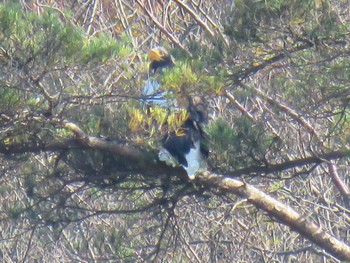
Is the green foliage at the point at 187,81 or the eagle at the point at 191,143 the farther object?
the eagle at the point at 191,143

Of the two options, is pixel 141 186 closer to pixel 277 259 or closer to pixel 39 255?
pixel 277 259

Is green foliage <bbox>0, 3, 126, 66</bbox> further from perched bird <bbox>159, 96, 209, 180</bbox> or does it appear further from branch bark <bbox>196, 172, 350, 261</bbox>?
branch bark <bbox>196, 172, 350, 261</bbox>

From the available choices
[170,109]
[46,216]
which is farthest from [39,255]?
[170,109]

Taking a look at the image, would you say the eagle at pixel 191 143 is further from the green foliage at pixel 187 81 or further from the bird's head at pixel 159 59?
the bird's head at pixel 159 59

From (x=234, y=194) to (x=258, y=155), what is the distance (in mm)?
344

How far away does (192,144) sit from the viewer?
4.61m

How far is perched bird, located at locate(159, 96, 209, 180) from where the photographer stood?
4477 mm

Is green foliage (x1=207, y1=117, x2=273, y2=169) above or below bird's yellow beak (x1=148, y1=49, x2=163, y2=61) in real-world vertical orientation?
below

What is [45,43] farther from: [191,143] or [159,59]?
[159,59]

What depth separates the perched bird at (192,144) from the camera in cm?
448

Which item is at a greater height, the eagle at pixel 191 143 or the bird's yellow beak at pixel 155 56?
the bird's yellow beak at pixel 155 56

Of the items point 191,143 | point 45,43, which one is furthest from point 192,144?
point 45,43

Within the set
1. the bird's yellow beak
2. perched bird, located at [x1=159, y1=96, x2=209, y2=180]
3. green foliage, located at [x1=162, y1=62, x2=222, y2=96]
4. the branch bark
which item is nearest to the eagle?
perched bird, located at [x1=159, y1=96, x2=209, y2=180]

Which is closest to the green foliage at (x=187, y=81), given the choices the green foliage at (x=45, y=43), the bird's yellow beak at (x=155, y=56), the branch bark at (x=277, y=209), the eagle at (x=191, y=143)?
the green foliage at (x=45, y=43)
